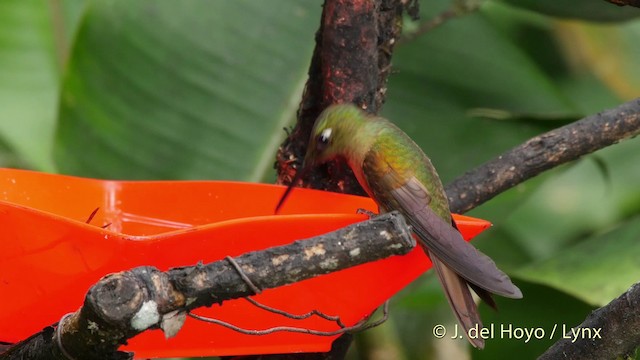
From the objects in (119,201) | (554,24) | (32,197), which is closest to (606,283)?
(119,201)

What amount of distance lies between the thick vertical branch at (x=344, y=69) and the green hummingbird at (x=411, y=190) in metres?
0.05

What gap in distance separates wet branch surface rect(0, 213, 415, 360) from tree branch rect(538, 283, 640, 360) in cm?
40

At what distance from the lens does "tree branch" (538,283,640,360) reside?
1.44 m

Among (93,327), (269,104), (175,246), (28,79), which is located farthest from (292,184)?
(28,79)

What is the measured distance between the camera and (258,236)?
1.28m

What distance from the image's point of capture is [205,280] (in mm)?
1167

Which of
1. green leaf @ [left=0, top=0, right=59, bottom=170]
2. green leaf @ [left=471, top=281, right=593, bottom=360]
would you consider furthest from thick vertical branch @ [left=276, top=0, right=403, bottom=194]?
green leaf @ [left=0, top=0, right=59, bottom=170]

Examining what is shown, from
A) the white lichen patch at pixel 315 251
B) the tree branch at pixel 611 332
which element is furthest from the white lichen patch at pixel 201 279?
the tree branch at pixel 611 332

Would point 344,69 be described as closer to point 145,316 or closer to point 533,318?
point 145,316

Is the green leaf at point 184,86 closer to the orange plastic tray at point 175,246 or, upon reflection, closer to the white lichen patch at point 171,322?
the orange plastic tray at point 175,246

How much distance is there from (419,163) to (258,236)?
2.17ft

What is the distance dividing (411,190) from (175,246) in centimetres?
61

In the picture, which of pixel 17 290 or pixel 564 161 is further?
pixel 564 161

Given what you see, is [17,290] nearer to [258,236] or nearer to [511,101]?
[258,236]
